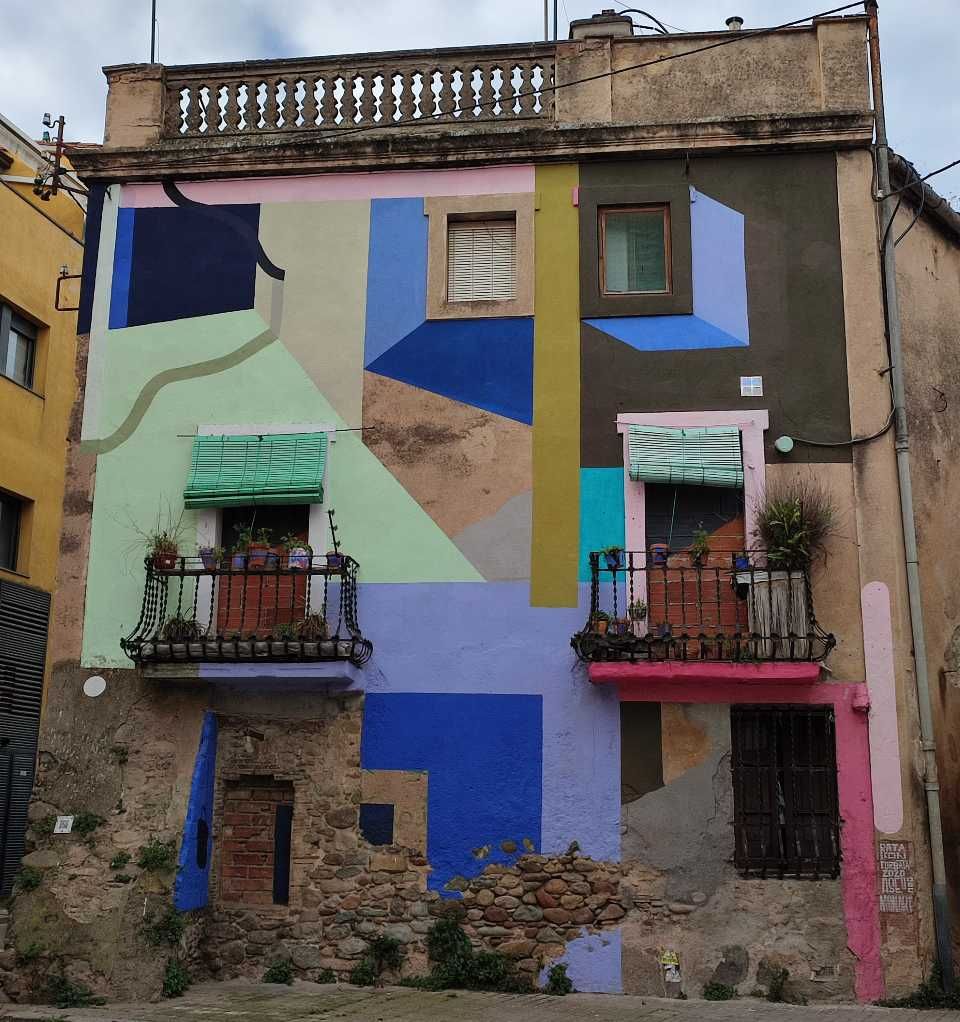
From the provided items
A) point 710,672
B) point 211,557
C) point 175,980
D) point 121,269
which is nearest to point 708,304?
point 710,672

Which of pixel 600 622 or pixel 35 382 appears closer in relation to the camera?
pixel 600 622

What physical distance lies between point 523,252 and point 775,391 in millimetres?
3052

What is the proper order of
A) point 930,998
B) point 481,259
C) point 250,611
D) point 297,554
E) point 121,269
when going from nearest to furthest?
point 930,998 → point 297,554 → point 250,611 → point 481,259 → point 121,269

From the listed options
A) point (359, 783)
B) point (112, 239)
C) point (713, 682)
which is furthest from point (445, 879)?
point (112, 239)

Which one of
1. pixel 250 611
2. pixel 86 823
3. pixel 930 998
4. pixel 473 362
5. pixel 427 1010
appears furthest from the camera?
pixel 473 362

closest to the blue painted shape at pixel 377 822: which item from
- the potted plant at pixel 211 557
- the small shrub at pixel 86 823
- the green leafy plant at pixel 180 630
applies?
the green leafy plant at pixel 180 630

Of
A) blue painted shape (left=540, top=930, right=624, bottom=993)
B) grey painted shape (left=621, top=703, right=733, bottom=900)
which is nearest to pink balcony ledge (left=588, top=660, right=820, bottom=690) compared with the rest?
grey painted shape (left=621, top=703, right=733, bottom=900)

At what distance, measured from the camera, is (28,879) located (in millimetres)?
12312

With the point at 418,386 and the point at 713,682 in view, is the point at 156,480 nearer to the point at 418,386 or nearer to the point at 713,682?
the point at 418,386

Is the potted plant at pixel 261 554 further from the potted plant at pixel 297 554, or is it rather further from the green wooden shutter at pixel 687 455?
the green wooden shutter at pixel 687 455

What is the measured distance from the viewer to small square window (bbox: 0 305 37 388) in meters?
20.4

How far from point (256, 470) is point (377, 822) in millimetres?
3785

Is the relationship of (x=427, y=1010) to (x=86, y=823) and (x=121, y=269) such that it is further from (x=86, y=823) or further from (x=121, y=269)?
(x=121, y=269)

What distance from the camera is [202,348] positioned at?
1362 centimetres
